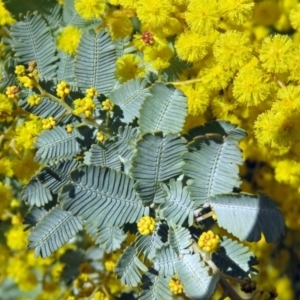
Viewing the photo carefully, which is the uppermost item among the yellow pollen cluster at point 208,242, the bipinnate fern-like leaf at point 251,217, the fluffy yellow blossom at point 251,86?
the fluffy yellow blossom at point 251,86

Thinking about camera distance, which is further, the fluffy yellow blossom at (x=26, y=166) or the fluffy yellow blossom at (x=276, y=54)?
the fluffy yellow blossom at (x=26, y=166)

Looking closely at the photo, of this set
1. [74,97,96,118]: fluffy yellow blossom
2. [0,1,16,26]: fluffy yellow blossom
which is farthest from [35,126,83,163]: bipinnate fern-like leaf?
[0,1,16,26]: fluffy yellow blossom

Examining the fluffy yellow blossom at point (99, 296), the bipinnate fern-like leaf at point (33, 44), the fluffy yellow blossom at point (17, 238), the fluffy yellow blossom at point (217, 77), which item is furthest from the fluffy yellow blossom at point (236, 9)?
the fluffy yellow blossom at point (17, 238)

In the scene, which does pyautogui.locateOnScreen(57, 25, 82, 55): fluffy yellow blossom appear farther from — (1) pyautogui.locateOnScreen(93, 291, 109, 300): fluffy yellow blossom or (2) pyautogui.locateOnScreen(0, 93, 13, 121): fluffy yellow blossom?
(1) pyautogui.locateOnScreen(93, 291, 109, 300): fluffy yellow blossom

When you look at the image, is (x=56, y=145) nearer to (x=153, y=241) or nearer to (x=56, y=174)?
(x=56, y=174)

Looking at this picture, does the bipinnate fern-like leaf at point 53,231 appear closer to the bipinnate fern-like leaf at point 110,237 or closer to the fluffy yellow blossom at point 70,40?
the bipinnate fern-like leaf at point 110,237

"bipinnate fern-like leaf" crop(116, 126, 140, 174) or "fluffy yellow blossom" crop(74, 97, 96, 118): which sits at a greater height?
"fluffy yellow blossom" crop(74, 97, 96, 118)

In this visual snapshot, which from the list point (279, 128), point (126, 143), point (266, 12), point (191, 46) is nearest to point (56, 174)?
point (126, 143)

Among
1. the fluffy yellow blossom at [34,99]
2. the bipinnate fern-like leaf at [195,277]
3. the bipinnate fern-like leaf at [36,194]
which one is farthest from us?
the bipinnate fern-like leaf at [36,194]
